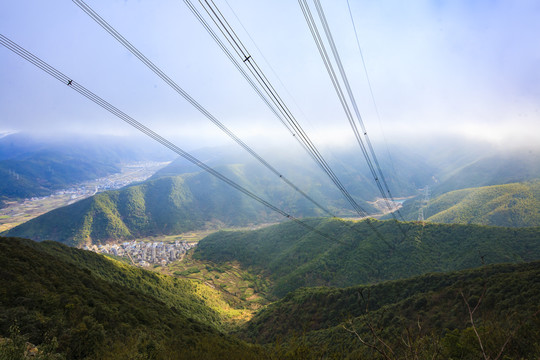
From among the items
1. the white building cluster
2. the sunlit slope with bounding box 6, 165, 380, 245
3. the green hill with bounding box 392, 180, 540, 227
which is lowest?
the white building cluster

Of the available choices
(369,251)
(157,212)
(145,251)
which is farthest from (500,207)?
(157,212)

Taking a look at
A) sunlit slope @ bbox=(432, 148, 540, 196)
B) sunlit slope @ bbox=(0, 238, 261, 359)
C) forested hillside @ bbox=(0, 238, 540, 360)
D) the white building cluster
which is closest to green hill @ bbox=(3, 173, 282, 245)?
the white building cluster

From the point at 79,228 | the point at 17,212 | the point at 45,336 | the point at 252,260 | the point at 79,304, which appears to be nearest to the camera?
the point at 45,336

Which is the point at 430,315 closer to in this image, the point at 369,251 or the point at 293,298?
the point at 293,298

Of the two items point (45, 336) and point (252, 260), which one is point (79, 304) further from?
point (252, 260)

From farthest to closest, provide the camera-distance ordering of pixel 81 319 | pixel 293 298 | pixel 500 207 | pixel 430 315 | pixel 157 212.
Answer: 1. pixel 157 212
2. pixel 500 207
3. pixel 293 298
4. pixel 430 315
5. pixel 81 319

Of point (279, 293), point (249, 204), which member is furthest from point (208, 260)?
point (249, 204)

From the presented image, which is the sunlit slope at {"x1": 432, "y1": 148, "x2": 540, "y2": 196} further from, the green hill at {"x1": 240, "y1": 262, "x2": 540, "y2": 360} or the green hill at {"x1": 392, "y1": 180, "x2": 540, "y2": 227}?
the green hill at {"x1": 240, "y1": 262, "x2": 540, "y2": 360}
